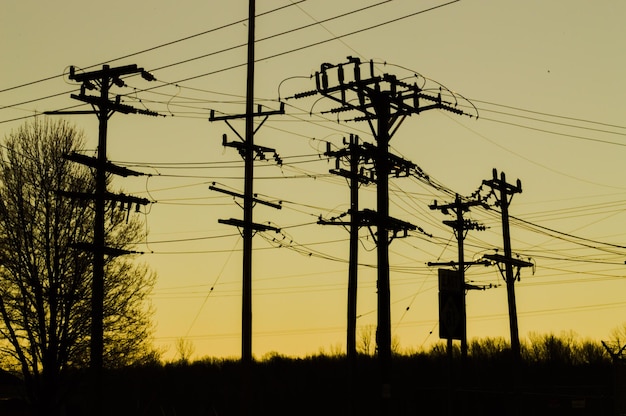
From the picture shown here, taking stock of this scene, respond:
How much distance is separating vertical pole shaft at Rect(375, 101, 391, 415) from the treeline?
23962 mm

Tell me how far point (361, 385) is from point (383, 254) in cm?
4519

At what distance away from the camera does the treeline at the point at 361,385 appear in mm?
58125

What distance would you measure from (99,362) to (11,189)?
10188 mm

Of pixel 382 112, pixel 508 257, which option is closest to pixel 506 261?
pixel 508 257

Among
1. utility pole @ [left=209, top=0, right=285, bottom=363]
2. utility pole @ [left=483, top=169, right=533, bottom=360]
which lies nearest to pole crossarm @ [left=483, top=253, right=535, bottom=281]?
utility pole @ [left=483, top=169, right=533, bottom=360]

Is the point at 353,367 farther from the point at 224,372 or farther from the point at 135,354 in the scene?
the point at 224,372

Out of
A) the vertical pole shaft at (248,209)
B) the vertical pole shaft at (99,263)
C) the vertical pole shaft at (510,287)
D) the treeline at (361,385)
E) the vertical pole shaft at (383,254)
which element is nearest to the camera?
the vertical pole shaft at (383,254)

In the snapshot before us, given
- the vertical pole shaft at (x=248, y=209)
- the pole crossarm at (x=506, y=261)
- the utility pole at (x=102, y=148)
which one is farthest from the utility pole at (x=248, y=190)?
the pole crossarm at (x=506, y=261)

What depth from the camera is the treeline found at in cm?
5812

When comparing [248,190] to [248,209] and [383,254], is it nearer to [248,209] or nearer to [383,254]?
[248,209]

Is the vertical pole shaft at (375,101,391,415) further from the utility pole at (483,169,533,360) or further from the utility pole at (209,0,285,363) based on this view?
the utility pole at (483,169,533,360)

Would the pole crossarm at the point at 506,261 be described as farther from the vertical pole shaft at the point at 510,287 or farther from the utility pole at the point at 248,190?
the utility pole at the point at 248,190

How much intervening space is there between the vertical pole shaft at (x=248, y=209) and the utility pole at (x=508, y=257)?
18047mm

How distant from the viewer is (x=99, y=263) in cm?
2811
